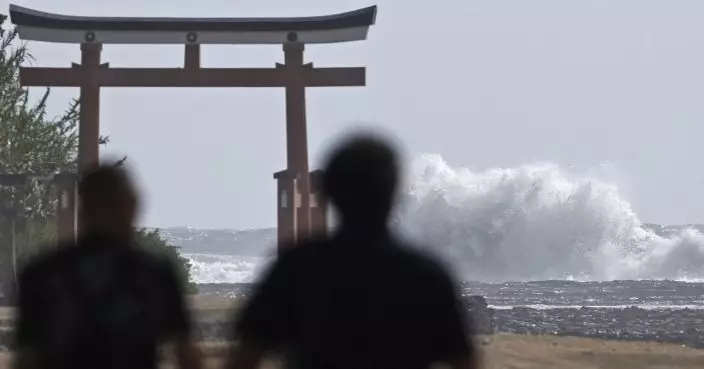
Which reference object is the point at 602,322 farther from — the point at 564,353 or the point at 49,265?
the point at 49,265

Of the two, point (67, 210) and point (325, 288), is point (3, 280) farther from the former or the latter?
point (325, 288)

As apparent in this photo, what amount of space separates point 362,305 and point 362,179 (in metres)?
0.37

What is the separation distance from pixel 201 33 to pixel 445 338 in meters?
16.2

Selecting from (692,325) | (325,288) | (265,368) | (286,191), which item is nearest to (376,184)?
→ (325,288)

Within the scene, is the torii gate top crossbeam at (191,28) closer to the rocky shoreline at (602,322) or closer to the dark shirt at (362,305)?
the rocky shoreline at (602,322)

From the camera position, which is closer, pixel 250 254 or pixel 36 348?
pixel 36 348

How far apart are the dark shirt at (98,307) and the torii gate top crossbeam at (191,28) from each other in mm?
15413

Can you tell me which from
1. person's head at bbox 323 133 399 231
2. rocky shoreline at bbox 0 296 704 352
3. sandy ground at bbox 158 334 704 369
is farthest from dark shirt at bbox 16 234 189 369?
rocky shoreline at bbox 0 296 704 352

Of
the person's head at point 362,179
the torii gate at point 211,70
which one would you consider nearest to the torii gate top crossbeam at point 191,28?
the torii gate at point 211,70

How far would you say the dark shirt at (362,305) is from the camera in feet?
14.8

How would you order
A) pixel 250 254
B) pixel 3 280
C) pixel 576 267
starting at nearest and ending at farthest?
pixel 3 280, pixel 576 267, pixel 250 254

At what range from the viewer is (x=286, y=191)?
1975cm

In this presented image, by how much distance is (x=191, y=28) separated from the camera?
20328mm

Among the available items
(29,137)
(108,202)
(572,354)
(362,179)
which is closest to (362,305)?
(362,179)
